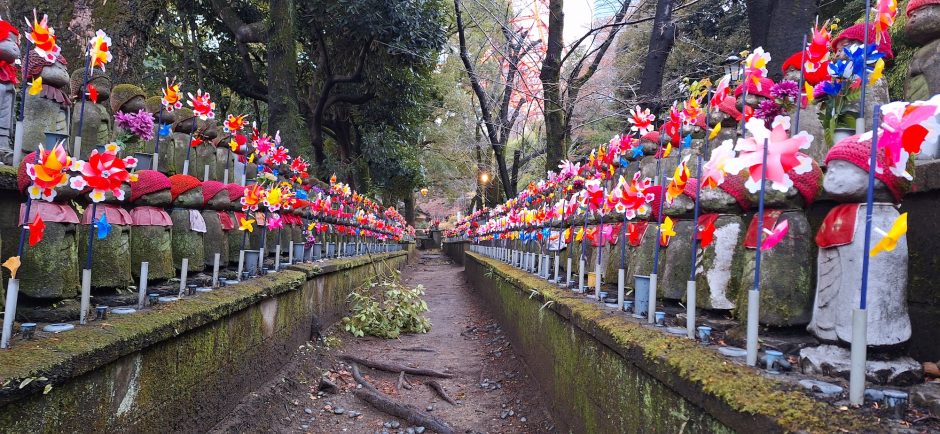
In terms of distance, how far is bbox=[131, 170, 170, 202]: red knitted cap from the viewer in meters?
3.18

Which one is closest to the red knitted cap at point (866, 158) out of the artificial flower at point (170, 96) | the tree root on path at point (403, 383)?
the tree root on path at point (403, 383)

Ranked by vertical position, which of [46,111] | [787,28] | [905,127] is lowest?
[905,127]

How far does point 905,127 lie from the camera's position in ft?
5.04

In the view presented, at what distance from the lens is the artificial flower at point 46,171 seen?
85.2 inches

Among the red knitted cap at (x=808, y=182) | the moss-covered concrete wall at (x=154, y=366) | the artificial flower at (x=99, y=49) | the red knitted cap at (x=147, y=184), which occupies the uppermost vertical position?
the artificial flower at (x=99, y=49)

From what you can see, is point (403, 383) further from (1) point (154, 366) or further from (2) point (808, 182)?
(2) point (808, 182)

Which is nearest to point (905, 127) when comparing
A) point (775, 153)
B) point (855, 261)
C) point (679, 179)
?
point (775, 153)

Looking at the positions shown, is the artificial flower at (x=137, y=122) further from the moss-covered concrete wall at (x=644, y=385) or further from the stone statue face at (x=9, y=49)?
the moss-covered concrete wall at (x=644, y=385)

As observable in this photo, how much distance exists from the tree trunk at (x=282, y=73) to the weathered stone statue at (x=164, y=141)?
4539 millimetres

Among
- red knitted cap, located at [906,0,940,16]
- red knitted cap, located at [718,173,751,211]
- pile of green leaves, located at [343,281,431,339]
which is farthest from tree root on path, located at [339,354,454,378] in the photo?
red knitted cap, located at [906,0,940,16]

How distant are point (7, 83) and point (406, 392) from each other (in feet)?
12.1

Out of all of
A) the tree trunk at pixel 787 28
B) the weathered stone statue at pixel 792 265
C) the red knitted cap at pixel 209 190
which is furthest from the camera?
the tree trunk at pixel 787 28

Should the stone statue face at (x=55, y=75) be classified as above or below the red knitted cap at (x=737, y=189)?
above

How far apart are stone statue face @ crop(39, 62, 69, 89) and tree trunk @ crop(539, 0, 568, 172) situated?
8.11m
